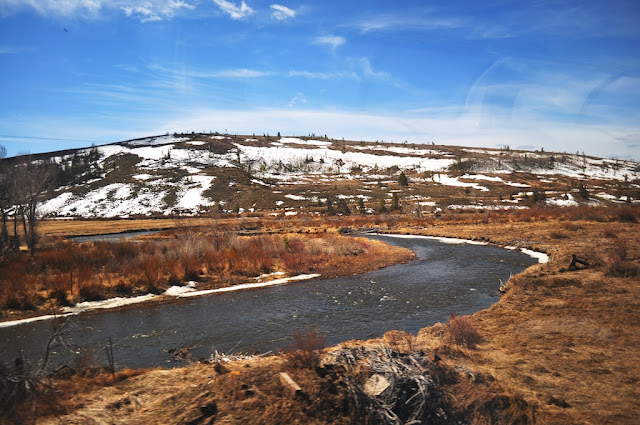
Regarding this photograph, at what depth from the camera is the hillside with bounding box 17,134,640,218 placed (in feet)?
244

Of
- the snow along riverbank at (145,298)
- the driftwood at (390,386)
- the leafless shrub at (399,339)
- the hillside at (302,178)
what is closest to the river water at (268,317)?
the snow along riverbank at (145,298)

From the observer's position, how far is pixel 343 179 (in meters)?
113

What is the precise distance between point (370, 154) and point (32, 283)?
13865cm

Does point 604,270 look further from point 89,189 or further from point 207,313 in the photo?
point 89,189

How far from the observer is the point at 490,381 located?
286 inches

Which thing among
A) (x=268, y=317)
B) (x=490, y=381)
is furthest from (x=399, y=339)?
(x=268, y=317)

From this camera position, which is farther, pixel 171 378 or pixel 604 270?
pixel 604 270

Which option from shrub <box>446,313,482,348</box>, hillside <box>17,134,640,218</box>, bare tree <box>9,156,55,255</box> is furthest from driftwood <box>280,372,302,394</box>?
hillside <box>17,134,640,218</box>

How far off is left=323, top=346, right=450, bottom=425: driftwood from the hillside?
33.8 m

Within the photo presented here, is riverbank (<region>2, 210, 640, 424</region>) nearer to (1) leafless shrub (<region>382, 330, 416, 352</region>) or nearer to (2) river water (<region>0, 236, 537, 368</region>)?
(1) leafless shrub (<region>382, 330, 416, 352</region>)

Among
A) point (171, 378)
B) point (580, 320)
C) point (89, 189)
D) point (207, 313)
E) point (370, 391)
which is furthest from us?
point (89, 189)

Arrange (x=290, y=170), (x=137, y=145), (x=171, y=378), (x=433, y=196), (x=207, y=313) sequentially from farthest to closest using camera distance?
1. (x=137, y=145)
2. (x=290, y=170)
3. (x=433, y=196)
4. (x=207, y=313)
5. (x=171, y=378)

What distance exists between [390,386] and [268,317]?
352 inches

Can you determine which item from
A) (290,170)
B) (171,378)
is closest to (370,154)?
(290,170)
